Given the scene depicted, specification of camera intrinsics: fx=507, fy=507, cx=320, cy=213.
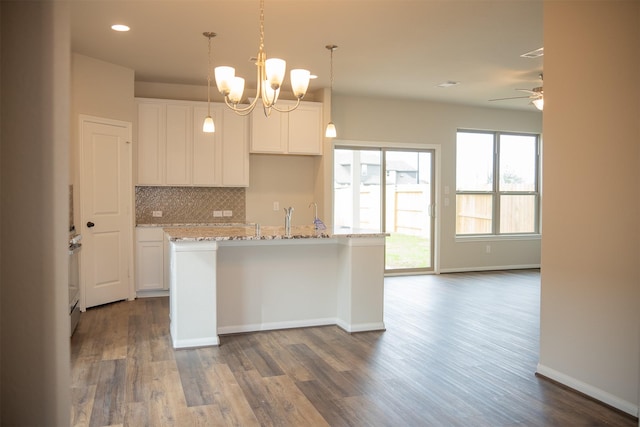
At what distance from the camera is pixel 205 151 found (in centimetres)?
671

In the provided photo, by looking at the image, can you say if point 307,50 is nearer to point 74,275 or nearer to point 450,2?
point 450,2

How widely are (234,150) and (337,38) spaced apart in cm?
250

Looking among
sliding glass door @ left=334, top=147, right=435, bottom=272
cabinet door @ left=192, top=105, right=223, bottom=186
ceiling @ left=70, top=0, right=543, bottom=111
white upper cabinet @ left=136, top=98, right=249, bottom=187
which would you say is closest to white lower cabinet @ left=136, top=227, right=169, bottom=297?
white upper cabinet @ left=136, top=98, right=249, bottom=187

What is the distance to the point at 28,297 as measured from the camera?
39.4 inches

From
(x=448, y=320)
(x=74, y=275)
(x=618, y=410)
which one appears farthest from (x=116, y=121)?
(x=618, y=410)

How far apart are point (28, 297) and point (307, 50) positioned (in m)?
4.71

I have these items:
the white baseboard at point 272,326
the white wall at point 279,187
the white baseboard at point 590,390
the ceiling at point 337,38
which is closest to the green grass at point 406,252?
the white wall at point 279,187

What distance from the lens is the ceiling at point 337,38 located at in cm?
412

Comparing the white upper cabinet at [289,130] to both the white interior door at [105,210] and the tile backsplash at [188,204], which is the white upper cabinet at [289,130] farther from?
the white interior door at [105,210]

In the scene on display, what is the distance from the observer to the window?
28.3ft

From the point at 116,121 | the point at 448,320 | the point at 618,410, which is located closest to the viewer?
the point at 618,410

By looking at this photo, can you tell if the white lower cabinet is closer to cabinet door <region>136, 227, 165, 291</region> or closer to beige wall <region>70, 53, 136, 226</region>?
cabinet door <region>136, 227, 165, 291</region>

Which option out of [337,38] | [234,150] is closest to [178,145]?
[234,150]

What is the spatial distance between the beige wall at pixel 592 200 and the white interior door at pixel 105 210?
4.65 metres
